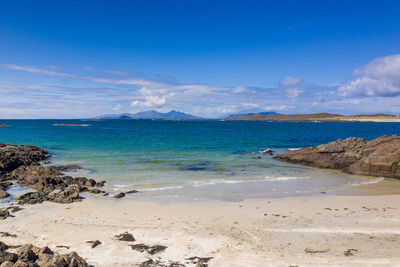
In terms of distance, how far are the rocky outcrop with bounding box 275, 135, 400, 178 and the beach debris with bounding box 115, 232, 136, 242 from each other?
24.1 m

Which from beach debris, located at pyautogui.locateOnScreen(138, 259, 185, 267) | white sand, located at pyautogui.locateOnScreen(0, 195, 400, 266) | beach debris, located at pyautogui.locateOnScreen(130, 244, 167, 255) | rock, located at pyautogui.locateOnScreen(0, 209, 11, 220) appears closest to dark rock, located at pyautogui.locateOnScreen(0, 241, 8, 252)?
white sand, located at pyautogui.locateOnScreen(0, 195, 400, 266)

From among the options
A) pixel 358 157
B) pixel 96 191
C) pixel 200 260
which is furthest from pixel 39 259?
pixel 358 157

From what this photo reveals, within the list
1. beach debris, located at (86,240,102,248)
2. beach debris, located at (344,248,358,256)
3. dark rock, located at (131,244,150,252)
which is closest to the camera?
beach debris, located at (344,248,358,256)

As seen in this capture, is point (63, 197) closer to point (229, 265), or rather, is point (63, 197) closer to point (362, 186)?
point (229, 265)

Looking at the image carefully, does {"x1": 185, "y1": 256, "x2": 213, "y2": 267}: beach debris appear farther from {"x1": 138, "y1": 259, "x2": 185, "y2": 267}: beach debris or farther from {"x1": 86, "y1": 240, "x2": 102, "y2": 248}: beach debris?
{"x1": 86, "y1": 240, "x2": 102, "y2": 248}: beach debris

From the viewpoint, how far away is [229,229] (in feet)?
39.9

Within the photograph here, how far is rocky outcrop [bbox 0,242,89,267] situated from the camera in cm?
776

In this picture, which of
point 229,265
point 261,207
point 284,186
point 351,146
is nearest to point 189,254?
point 229,265

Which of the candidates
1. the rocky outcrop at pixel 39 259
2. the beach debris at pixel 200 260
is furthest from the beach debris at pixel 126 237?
the beach debris at pixel 200 260

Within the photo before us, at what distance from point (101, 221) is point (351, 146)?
30.4 metres

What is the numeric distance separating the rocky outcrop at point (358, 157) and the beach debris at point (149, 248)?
23.7 m

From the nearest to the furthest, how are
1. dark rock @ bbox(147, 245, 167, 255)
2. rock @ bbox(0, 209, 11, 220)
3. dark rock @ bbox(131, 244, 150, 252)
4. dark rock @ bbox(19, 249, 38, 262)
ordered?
dark rock @ bbox(19, 249, 38, 262) → dark rock @ bbox(147, 245, 167, 255) → dark rock @ bbox(131, 244, 150, 252) → rock @ bbox(0, 209, 11, 220)

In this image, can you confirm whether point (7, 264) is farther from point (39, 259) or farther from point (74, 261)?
point (74, 261)

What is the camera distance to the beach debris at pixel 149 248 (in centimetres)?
998
